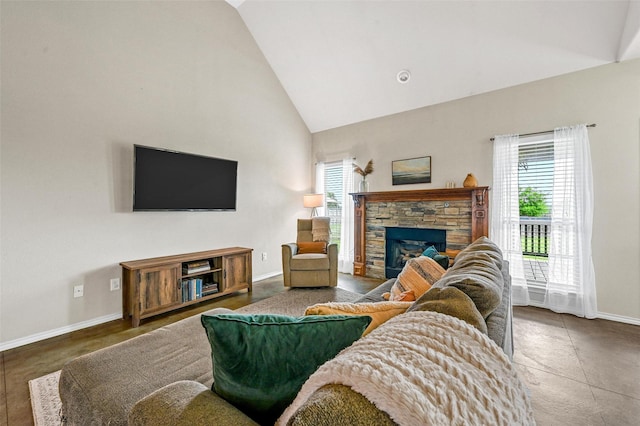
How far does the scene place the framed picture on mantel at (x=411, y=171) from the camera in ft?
12.9

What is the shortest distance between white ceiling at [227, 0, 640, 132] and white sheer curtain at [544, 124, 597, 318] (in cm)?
87

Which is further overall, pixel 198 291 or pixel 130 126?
pixel 198 291

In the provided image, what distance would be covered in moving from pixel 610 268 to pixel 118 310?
5.19 metres

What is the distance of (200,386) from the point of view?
0.78 meters

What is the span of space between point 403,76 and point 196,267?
3.72 m

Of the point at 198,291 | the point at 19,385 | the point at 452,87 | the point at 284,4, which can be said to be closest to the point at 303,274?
the point at 198,291

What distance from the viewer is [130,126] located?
281 centimetres

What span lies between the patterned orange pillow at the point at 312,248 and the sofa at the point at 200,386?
2.39m

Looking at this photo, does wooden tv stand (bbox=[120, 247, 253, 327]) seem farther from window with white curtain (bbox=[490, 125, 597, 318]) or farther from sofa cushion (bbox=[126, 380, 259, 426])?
window with white curtain (bbox=[490, 125, 597, 318])

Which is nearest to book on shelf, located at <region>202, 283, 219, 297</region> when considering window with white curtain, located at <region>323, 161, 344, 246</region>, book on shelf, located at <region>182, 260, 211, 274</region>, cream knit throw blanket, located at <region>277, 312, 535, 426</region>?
book on shelf, located at <region>182, 260, 211, 274</region>

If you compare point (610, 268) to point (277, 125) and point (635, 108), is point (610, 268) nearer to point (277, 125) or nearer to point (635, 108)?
point (635, 108)

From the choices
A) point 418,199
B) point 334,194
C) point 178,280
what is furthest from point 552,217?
point 178,280

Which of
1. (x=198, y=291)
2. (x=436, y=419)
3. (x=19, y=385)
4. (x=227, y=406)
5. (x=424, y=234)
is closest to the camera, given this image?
(x=436, y=419)

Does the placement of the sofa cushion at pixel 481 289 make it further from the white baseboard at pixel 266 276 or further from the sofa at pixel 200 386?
the white baseboard at pixel 266 276
